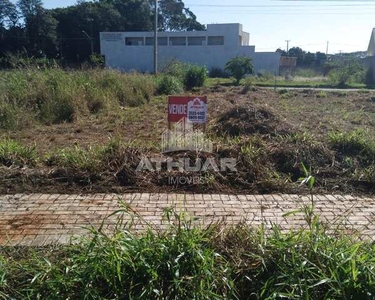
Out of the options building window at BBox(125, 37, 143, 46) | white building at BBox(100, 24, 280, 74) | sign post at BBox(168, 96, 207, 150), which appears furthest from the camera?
building window at BBox(125, 37, 143, 46)

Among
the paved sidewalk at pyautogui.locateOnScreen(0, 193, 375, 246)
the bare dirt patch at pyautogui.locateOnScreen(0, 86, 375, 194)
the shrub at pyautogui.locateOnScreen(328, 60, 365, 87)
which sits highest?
the shrub at pyautogui.locateOnScreen(328, 60, 365, 87)

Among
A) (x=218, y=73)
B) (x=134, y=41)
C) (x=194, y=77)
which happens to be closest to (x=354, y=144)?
(x=194, y=77)

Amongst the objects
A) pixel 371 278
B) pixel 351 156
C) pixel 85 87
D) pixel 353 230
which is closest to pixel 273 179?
pixel 353 230

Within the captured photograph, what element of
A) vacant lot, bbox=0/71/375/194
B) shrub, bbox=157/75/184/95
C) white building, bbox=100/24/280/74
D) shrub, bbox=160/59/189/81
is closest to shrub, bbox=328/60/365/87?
white building, bbox=100/24/280/74

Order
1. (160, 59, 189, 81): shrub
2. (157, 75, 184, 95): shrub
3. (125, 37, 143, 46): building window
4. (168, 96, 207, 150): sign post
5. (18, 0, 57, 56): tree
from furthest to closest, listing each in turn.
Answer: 1. (18, 0, 57, 56): tree
2. (125, 37, 143, 46): building window
3. (160, 59, 189, 81): shrub
4. (157, 75, 184, 95): shrub
5. (168, 96, 207, 150): sign post

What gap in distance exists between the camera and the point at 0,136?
7.14 meters

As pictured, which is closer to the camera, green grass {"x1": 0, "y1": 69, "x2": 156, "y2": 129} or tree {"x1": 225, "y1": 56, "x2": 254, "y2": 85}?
green grass {"x1": 0, "y1": 69, "x2": 156, "y2": 129}

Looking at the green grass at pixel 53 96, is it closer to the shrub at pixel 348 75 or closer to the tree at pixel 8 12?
the shrub at pixel 348 75

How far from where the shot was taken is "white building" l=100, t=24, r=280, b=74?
40.0 meters

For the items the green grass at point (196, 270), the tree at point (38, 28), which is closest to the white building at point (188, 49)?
the tree at point (38, 28)

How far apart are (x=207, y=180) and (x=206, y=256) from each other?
216 centimetres

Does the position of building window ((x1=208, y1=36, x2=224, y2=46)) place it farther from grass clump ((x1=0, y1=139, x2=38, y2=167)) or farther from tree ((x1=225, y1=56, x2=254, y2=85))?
grass clump ((x1=0, y1=139, x2=38, y2=167))

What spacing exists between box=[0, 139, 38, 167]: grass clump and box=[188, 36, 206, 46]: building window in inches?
1634

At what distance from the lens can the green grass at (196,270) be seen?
2.20 m
